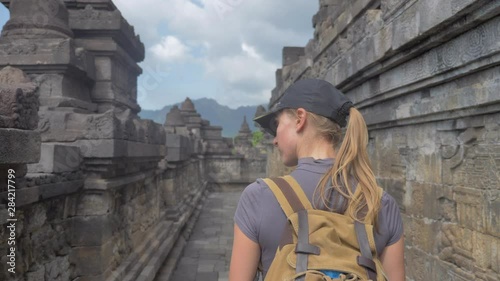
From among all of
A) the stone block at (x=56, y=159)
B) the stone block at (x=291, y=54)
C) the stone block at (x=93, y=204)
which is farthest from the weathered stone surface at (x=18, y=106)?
the stone block at (x=291, y=54)

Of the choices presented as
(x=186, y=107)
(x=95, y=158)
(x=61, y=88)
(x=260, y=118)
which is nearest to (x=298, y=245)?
(x=260, y=118)

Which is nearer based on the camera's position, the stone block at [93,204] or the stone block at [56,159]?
the stone block at [56,159]

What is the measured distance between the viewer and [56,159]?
10.7ft

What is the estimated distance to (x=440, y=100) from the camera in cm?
294

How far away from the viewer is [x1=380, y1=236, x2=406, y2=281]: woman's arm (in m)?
1.48

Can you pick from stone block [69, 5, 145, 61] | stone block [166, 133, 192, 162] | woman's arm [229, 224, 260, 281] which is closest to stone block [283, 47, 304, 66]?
stone block [166, 133, 192, 162]

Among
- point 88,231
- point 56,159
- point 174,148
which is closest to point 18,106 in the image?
point 56,159

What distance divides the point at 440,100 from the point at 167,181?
684 centimetres

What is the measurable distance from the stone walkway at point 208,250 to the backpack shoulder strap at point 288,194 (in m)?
4.89

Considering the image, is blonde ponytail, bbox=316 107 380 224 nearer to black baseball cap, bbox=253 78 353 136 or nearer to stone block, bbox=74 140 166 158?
black baseball cap, bbox=253 78 353 136

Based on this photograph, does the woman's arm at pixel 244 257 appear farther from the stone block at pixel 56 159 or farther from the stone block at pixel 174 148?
the stone block at pixel 174 148

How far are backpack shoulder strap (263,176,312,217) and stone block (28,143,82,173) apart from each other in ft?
7.87

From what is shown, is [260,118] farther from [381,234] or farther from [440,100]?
[440,100]

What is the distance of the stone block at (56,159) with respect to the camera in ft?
10.3
